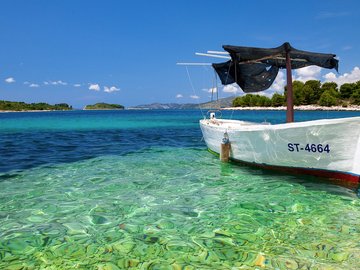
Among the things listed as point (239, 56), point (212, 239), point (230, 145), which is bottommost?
point (212, 239)

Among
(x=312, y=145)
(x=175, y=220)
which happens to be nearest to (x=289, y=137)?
(x=312, y=145)

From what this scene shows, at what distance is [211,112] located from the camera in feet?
63.9

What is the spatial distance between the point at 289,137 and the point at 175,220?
5185mm

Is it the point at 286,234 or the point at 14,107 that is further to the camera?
the point at 14,107

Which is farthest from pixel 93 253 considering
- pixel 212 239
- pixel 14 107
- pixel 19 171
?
pixel 14 107

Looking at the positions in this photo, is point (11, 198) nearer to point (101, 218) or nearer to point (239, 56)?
point (101, 218)

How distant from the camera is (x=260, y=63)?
13.8 m

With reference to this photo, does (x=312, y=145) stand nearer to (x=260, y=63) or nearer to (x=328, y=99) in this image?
(x=260, y=63)

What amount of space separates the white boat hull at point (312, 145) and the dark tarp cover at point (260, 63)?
3003 mm

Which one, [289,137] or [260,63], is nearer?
[289,137]

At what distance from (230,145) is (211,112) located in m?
6.78

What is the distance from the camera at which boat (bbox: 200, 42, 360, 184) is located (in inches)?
356

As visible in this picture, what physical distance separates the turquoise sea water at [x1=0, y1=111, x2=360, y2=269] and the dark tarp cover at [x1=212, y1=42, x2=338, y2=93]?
15.0 feet

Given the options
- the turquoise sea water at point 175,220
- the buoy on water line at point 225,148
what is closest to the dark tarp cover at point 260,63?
the buoy on water line at point 225,148
